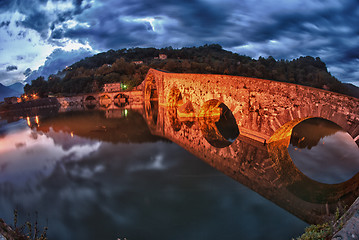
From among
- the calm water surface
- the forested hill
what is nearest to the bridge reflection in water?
the calm water surface

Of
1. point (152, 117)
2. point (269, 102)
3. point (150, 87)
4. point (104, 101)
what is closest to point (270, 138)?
point (269, 102)

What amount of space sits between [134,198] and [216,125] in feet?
37.8

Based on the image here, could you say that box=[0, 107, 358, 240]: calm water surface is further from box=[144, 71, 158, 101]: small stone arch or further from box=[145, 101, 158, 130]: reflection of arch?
box=[144, 71, 158, 101]: small stone arch

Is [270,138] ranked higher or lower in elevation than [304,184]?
higher

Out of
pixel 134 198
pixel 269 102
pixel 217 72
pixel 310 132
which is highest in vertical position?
pixel 217 72

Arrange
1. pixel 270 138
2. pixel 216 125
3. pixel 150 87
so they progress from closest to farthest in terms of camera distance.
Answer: pixel 270 138
pixel 216 125
pixel 150 87

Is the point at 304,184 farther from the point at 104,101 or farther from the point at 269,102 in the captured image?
the point at 104,101

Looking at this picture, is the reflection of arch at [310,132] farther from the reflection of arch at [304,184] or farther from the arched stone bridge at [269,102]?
the arched stone bridge at [269,102]

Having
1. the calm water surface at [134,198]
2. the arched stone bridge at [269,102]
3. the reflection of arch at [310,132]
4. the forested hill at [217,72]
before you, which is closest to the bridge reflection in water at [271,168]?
the calm water surface at [134,198]

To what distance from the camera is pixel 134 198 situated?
689cm

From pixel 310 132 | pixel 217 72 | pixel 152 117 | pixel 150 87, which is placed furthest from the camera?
pixel 217 72

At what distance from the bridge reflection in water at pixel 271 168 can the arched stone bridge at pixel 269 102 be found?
2.73ft

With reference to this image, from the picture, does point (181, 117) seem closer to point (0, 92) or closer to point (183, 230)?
point (183, 230)

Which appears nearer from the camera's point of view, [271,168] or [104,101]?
[271,168]
